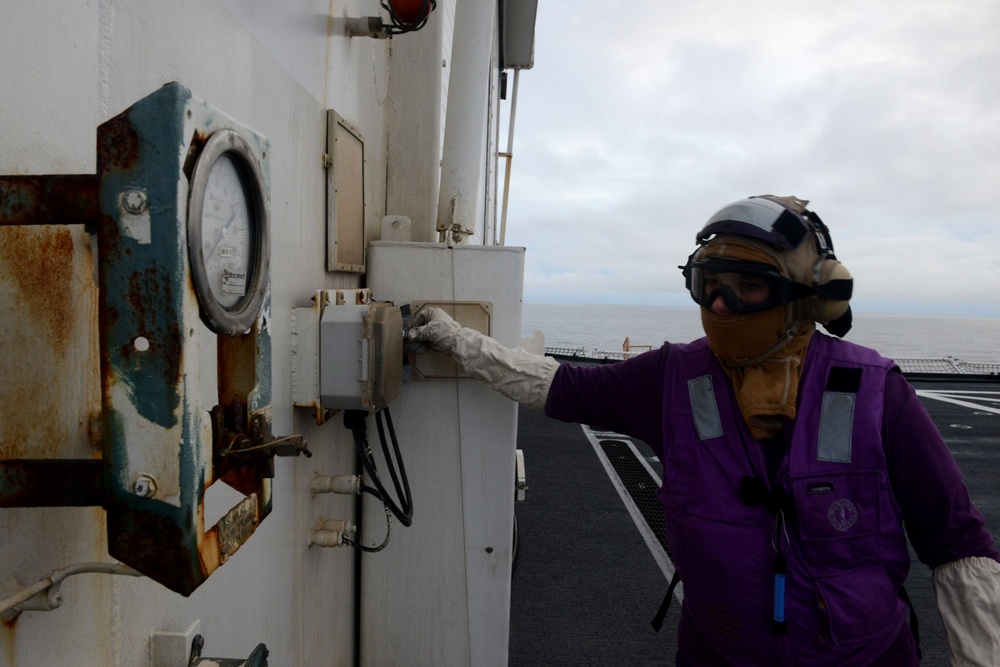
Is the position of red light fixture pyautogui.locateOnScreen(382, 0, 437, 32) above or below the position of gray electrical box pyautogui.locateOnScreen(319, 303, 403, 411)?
above

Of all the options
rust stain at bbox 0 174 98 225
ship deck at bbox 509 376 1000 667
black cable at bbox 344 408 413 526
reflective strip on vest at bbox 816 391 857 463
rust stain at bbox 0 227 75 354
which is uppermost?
rust stain at bbox 0 174 98 225

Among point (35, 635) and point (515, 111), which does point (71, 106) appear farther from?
point (515, 111)

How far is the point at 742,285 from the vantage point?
1.80 meters

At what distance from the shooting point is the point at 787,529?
164 cm

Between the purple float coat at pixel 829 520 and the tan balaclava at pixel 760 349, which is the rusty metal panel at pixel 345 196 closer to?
the tan balaclava at pixel 760 349

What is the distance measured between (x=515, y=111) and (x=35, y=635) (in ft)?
16.6

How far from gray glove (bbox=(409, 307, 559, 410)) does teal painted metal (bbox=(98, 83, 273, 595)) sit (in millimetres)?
1456

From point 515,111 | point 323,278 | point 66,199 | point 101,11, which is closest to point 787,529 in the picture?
point 323,278

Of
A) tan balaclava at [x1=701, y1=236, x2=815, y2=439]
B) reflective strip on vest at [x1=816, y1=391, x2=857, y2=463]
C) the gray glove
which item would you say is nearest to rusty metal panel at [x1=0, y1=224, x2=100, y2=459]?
the gray glove

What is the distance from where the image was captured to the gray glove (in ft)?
7.13

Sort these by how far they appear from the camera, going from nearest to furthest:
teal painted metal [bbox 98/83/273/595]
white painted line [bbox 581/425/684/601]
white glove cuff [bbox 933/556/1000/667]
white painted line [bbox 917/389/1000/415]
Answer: teal painted metal [bbox 98/83/273/595]
white glove cuff [bbox 933/556/1000/667]
white painted line [bbox 581/425/684/601]
white painted line [bbox 917/389/1000/415]

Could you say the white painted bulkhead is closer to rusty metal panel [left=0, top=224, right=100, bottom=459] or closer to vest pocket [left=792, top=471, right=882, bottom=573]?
rusty metal panel [left=0, top=224, right=100, bottom=459]

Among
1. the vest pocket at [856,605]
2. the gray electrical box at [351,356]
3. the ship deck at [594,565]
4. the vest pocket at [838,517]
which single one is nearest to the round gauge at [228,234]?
the gray electrical box at [351,356]

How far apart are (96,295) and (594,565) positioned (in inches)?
155
